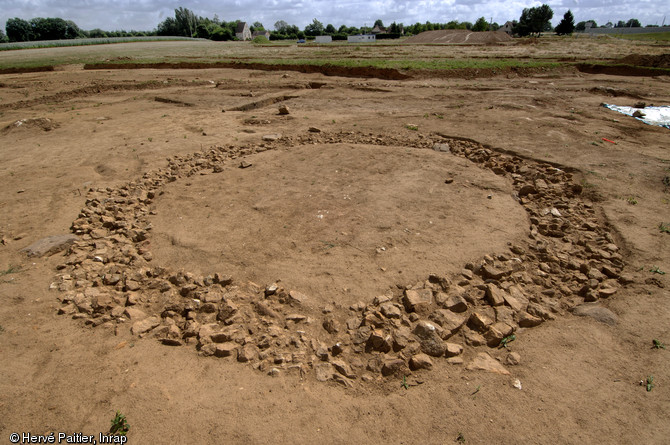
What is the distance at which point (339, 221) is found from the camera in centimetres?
489

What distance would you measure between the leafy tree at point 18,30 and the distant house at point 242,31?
35.9 m

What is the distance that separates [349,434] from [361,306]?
1.27m

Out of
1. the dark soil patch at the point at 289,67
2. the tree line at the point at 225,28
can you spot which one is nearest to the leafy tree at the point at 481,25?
the tree line at the point at 225,28

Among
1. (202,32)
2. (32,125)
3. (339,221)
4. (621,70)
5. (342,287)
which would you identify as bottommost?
(342,287)

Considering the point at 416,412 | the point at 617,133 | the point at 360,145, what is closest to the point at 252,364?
the point at 416,412

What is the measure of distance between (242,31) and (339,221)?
274ft

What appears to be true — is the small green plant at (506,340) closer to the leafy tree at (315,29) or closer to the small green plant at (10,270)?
the small green plant at (10,270)

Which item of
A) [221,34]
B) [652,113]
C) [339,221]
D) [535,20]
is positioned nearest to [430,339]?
[339,221]

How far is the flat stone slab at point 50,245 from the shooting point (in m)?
4.38

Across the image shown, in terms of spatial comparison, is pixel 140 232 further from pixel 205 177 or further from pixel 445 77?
pixel 445 77

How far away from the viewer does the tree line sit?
53.2 m

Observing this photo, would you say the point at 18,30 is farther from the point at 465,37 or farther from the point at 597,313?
the point at 597,313

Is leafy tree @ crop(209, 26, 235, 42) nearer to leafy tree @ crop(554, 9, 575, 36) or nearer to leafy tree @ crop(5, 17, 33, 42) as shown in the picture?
leafy tree @ crop(5, 17, 33, 42)

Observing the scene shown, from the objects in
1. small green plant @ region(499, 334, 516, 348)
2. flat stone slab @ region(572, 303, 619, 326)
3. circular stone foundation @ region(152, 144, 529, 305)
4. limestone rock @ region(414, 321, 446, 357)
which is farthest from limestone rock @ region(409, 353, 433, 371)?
flat stone slab @ region(572, 303, 619, 326)
